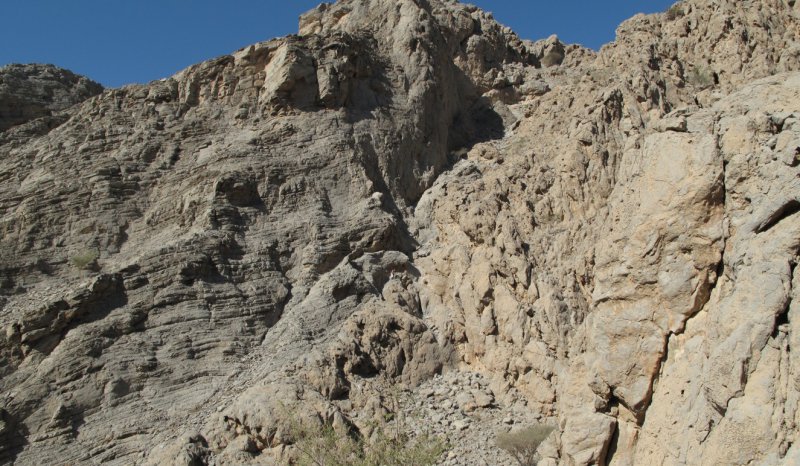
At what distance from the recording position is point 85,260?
2161 centimetres

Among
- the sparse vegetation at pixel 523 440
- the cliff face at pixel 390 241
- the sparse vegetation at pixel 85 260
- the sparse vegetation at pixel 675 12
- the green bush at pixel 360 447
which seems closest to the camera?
the cliff face at pixel 390 241

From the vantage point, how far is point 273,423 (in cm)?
1688

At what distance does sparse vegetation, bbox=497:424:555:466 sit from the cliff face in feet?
1.34

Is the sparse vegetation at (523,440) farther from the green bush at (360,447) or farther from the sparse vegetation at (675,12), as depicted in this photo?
the sparse vegetation at (675,12)

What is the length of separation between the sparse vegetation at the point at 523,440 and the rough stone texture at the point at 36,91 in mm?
19327

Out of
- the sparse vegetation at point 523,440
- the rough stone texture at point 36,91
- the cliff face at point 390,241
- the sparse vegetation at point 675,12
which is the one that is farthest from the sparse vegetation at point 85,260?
the sparse vegetation at point 675,12

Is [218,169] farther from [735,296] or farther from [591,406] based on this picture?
[735,296]

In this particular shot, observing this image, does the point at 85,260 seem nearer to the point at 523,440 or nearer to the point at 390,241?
the point at 390,241

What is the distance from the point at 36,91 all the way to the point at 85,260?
9116 mm

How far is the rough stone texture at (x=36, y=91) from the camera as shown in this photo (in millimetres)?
26438

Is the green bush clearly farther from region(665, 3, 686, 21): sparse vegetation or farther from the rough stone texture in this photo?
the rough stone texture

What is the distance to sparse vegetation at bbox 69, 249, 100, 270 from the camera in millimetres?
21609

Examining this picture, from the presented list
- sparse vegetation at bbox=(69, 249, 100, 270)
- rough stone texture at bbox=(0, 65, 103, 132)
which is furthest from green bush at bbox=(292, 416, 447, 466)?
rough stone texture at bbox=(0, 65, 103, 132)

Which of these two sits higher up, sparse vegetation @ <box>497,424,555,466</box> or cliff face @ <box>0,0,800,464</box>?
cliff face @ <box>0,0,800,464</box>
